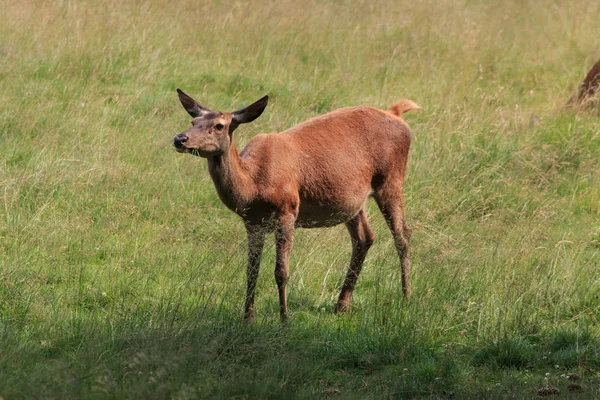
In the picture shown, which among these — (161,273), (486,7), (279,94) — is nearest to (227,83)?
(279,94)

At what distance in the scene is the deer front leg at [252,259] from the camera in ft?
22.5

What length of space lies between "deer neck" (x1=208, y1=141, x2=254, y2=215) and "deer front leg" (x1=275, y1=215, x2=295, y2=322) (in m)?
0.32

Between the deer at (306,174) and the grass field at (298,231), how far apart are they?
178 mm

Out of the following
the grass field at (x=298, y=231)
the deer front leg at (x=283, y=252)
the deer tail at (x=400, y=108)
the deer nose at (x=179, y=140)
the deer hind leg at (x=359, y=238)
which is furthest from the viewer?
the deer tail at (x=400, y=108)

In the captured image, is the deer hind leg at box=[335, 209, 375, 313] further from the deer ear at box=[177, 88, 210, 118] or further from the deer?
the deer ear at box=[177, 88, 210, 118]

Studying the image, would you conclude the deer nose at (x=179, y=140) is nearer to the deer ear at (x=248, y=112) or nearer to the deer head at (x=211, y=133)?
the deer head at (x=211, y=133)

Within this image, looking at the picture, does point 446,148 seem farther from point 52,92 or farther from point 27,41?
point 27,41

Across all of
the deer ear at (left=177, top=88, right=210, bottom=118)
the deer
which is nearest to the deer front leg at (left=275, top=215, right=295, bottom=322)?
the deer

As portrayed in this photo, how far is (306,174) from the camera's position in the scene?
7379 millimetres

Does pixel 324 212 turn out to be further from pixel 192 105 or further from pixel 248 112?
pixel 192 105

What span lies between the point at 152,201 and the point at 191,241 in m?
0.60

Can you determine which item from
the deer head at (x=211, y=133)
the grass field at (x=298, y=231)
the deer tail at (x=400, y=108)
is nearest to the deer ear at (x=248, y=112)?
the deer head at (x=211, y=133)

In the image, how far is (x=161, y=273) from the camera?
24.5 ft

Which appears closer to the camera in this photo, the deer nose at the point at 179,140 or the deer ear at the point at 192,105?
the deer nose at the point at 179,140
